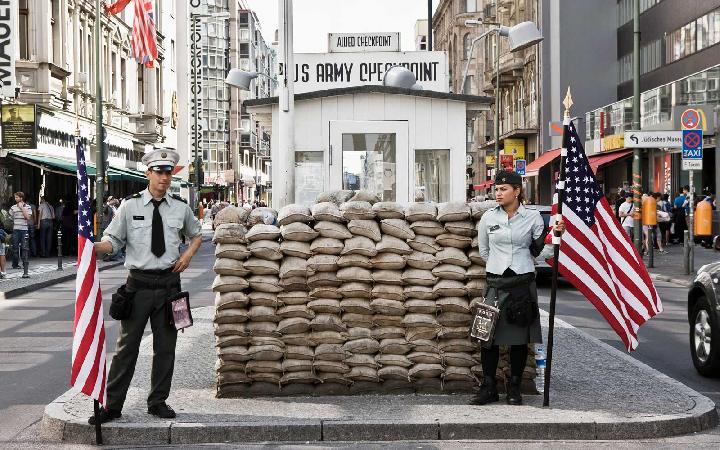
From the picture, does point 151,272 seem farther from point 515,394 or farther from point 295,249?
point 515,394

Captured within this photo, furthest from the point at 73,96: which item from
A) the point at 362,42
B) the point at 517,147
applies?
the point at 517,147

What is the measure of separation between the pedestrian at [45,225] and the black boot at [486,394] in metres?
25.4

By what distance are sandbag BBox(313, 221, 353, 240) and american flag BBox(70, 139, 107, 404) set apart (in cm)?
186

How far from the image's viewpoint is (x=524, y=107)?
6400 centimetres

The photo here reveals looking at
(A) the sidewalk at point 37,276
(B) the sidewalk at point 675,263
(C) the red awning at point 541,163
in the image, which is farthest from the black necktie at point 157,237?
(C) the red awning at point 541,163

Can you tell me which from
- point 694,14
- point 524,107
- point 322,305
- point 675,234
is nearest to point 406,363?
point 322,305

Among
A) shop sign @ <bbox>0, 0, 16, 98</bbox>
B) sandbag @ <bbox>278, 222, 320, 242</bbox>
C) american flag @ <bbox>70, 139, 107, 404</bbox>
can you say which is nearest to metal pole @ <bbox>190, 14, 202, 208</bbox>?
shop sign @ <bbox>0, 0, 16, 98</bbox>

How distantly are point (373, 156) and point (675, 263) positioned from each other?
16345 millimetres

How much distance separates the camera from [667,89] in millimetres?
35344

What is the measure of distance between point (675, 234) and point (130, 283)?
98.1 ft

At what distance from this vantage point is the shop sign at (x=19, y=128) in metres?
29.7

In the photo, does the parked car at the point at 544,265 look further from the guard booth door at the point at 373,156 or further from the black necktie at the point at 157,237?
the black necktie at the point at 157,237

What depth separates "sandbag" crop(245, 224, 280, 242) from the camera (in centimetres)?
826

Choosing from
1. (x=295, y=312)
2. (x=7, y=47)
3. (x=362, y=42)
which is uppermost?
(x=7, y=47)
